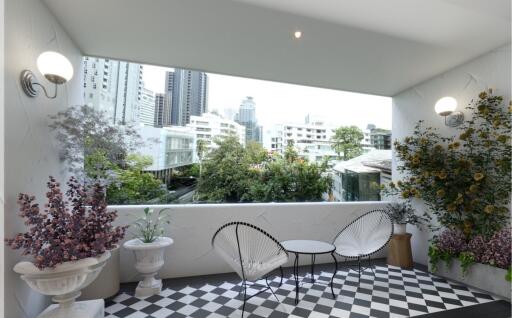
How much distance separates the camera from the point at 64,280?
70.0 inches

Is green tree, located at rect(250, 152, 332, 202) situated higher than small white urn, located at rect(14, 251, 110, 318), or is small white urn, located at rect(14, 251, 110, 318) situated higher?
green tree, located at rect(250, 152, 332, 202)

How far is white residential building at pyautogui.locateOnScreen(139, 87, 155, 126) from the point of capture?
139 inches

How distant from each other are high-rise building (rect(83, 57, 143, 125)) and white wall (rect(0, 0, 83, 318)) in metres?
0.72

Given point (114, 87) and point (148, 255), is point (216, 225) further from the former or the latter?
point (114, 87)

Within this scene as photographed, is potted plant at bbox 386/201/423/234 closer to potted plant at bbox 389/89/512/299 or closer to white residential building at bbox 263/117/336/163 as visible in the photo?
potted plant at bbox 389/89/512/299

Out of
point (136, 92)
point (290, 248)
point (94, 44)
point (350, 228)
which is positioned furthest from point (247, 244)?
point (94, 44)

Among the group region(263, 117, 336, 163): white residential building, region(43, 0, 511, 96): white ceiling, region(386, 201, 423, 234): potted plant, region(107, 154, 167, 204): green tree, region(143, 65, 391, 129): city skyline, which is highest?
region(43, 0, 511, 96): white ceiling

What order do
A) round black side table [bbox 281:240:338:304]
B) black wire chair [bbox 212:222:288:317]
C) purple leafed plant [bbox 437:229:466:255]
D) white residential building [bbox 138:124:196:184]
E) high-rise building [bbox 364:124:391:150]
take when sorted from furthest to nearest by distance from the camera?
1. high-rise building [bbox 364:124:391:150]
2. white residential building [bbox 138:124:196:184]
3. purple leafed plant [bbox 437:229:466:255]
4. round black side table [bbox 281:240:338:304]
5. black wire chair [bbox 212:222:288:317]

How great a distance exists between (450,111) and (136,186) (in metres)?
4.04

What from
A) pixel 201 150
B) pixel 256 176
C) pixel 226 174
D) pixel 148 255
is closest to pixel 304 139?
pixel 256 176

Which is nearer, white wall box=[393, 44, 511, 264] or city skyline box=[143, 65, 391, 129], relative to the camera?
white wall box=[393, 44, 511, 264]

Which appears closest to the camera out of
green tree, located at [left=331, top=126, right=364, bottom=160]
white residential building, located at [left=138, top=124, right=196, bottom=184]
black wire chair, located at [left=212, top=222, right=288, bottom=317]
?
black wire chair, located at [left=212, top=222, right=288, bottom=317]

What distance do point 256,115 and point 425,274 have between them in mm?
3126

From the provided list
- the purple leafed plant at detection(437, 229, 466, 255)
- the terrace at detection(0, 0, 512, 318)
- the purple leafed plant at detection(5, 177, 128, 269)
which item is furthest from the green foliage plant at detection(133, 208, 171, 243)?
the purple leafed plant at detection(437, 229, 466, 255)
